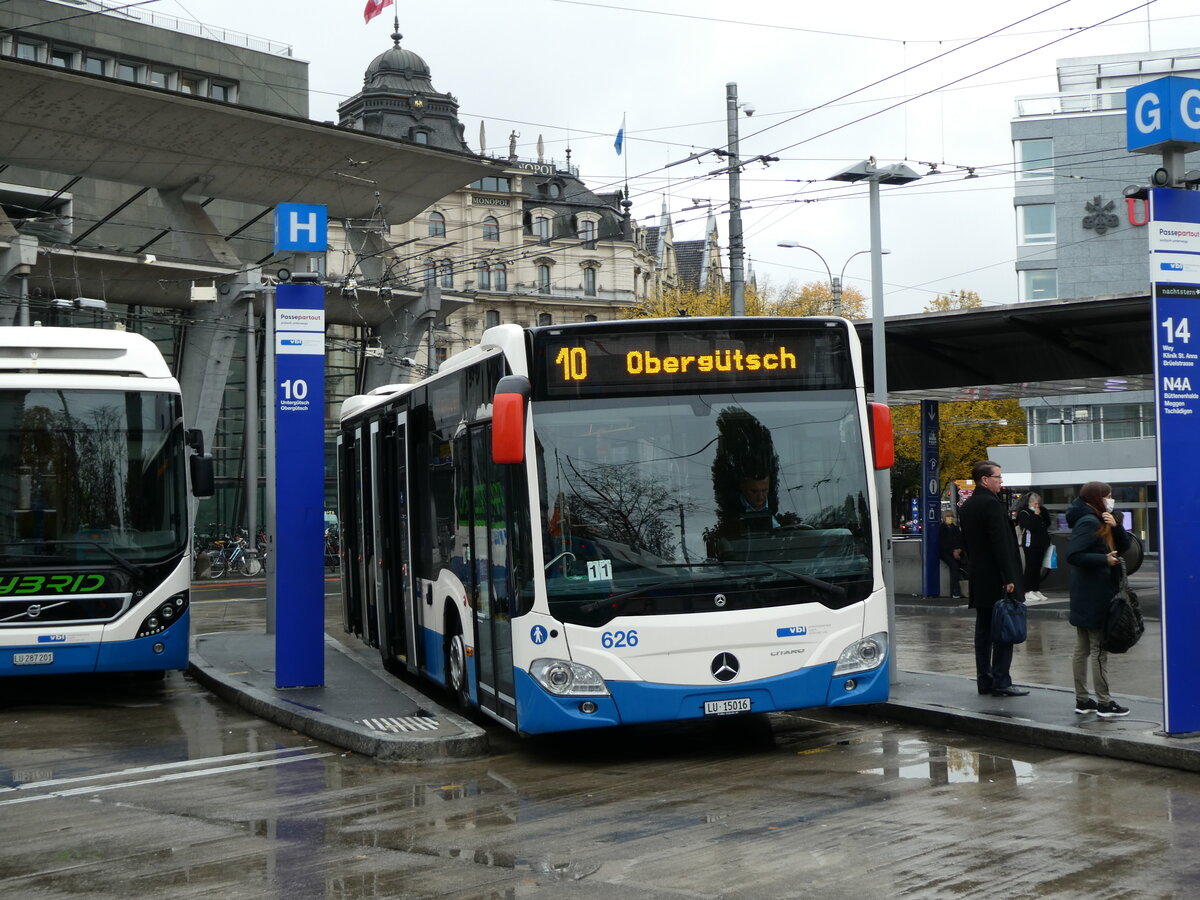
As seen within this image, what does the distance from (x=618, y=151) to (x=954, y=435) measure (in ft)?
56.7

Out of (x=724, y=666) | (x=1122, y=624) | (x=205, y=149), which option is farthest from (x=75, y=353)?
(x=205, y=149)

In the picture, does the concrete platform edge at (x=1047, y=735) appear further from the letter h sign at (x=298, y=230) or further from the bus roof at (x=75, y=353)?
the bus roof at (x=75, y=353)

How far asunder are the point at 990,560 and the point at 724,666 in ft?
9.79

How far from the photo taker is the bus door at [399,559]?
1308 cm

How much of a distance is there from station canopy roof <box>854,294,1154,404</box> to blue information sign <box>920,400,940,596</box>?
70 centimetres

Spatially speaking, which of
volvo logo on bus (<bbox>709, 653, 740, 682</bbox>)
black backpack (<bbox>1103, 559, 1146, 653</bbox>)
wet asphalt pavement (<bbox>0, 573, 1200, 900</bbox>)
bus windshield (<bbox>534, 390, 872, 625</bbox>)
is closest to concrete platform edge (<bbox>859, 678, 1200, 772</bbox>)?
wet asphalt pavement (<bbox>0, 573, 1200, 900</bbox>)

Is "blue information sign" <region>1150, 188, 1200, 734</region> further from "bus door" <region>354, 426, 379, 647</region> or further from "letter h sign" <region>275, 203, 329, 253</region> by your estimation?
"bus door" <region>354, 426, 379, 647</region>

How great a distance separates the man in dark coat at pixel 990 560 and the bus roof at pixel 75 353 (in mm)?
7237

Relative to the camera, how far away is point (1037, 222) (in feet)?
212

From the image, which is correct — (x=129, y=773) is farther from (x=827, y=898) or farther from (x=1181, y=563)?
(x=1181, y=563)

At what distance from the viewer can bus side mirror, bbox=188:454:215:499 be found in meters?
13.9

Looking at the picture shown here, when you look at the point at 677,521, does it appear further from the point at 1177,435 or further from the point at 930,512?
the point at 930,512

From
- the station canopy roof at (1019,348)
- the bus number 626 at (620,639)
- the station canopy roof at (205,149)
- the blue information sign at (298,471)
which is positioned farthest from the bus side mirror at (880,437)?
the station canopy roof at (205,149)

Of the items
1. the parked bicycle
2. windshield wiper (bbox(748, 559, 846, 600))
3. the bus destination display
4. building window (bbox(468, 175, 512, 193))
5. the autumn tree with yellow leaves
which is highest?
building window (bbox(468, 175, 512, 193))
